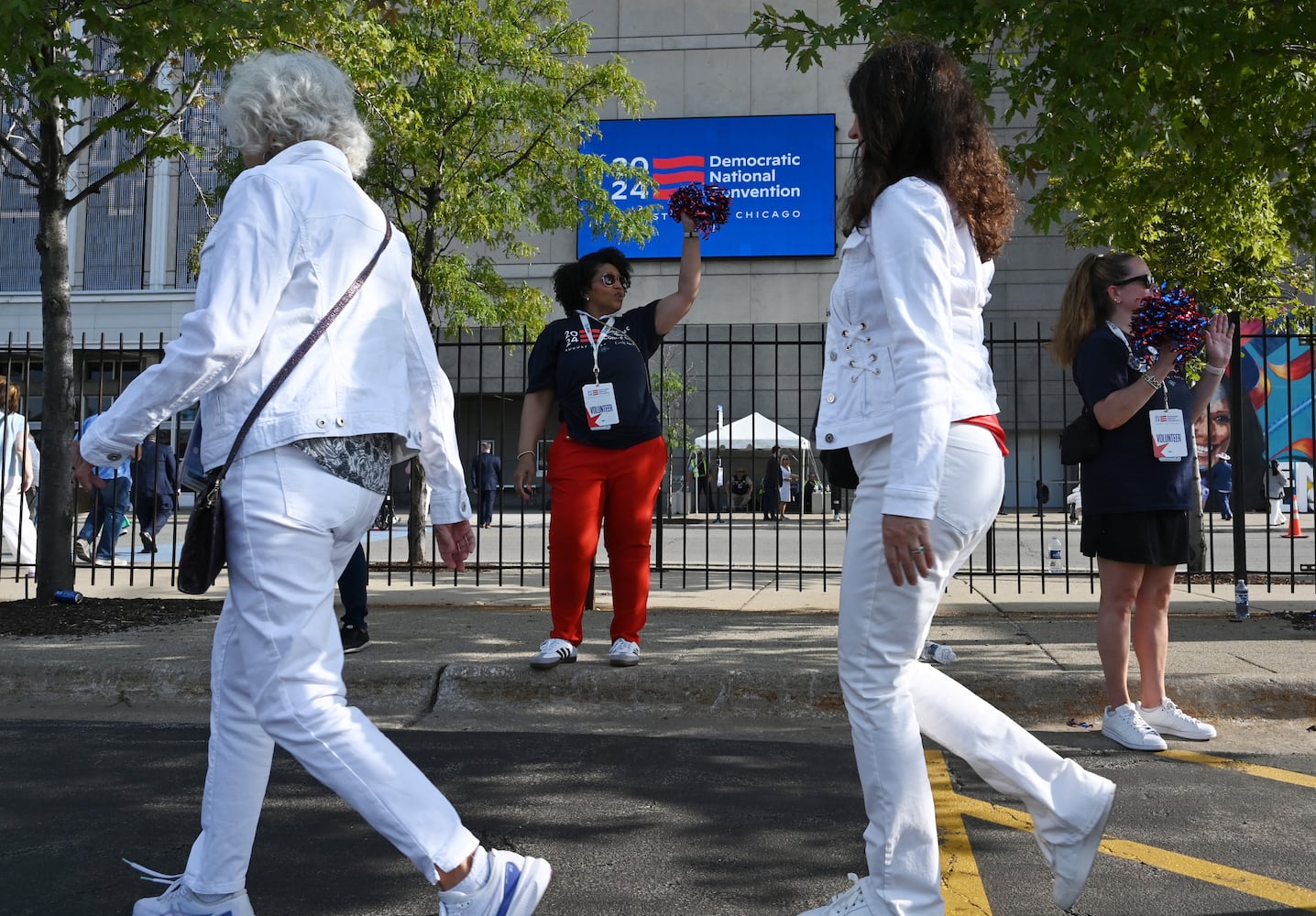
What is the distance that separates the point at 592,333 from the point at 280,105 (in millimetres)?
2724

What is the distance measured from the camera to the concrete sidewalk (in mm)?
4914

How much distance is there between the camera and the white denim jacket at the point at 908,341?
223 centimetres

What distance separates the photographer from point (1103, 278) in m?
4.33

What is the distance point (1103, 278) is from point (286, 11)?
15.3 feet

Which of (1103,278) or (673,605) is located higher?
(1103,278)

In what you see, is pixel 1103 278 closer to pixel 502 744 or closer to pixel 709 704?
pixel 709 704

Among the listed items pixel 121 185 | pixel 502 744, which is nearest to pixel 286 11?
pixel 502 744

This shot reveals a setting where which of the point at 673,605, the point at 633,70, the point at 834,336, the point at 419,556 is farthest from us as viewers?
the point at 633,70

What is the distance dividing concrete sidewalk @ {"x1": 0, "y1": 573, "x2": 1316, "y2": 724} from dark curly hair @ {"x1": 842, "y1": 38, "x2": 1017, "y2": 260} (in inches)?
116

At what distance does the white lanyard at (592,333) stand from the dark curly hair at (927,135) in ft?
8.88

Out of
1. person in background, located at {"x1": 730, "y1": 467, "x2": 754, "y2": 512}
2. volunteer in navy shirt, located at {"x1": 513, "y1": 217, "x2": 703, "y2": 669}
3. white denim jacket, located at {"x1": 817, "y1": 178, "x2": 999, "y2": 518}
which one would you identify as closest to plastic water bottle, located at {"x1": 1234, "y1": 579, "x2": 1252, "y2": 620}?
volunteer in navy shirt, located at {"x1": 513, "y1": 217, "x2": 703, "y2": 669}

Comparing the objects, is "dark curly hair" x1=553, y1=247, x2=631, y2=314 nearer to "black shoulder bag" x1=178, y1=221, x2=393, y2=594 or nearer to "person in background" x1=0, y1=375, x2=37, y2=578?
"black shoulder bag" x1=178, y1=221, x2=393, y2=594

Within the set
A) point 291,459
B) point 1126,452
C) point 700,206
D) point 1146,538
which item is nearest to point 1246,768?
point 1146,538

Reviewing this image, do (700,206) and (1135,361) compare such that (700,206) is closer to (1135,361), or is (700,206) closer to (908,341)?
(1135,361)
